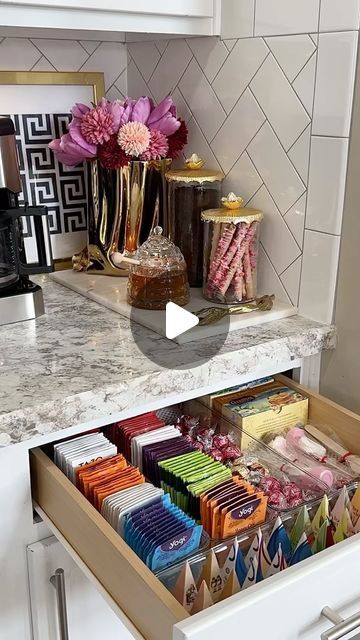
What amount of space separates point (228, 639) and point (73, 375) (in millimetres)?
444

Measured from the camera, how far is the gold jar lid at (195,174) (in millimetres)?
1295

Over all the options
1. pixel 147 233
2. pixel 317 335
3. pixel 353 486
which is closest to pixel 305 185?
pixel 317 335

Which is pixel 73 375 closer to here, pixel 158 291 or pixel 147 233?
pixel 158 291

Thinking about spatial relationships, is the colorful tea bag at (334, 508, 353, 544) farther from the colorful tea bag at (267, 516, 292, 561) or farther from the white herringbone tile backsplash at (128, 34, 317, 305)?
the white herringbone tile backsplash at (128, 34, 317, 305)

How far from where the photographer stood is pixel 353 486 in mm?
996

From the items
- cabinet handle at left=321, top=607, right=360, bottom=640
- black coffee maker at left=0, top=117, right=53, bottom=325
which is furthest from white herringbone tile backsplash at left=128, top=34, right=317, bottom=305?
cabinet handle at left=321, top=607, right=360, bottom=640

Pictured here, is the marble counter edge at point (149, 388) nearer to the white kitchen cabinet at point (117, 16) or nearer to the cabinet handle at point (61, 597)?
the cabinet handle at point (61, 597)

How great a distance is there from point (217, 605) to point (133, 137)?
2.98 ft

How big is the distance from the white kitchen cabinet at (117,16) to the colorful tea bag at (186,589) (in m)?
0.89

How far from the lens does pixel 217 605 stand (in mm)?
694
